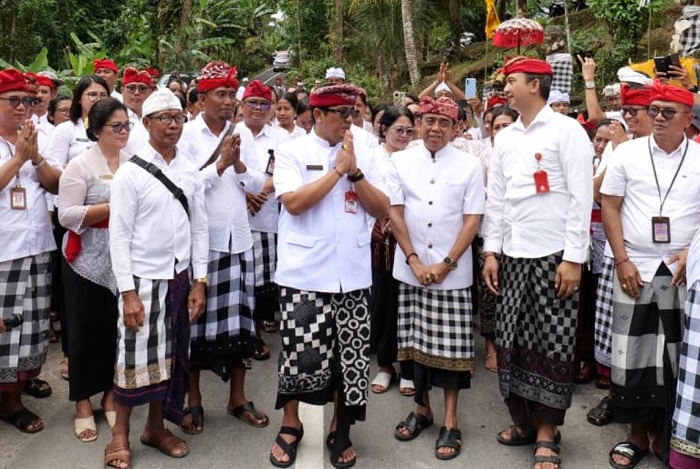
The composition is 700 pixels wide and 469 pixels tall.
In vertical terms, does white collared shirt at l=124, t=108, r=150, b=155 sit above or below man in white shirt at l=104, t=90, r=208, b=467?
above

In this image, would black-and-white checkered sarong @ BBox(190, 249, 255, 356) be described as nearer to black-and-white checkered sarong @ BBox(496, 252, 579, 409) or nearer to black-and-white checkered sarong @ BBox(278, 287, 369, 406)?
black-and-white checkered sarong @ BBox(278, 287, 369, 406)

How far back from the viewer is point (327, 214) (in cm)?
371

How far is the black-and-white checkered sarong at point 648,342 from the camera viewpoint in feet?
11.9

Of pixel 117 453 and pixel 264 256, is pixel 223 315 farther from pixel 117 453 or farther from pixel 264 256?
pixel 264 256

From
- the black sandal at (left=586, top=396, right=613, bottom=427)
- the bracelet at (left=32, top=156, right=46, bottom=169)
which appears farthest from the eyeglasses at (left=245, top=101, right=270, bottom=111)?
the black sandal at (left=586, top=396, right=613, bottom=427)

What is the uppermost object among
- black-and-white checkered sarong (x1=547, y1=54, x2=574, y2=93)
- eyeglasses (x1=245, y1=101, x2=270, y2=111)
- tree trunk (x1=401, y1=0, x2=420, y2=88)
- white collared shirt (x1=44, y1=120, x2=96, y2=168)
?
tree trunk (x1=401, y1=0, x2=420, y2=88)

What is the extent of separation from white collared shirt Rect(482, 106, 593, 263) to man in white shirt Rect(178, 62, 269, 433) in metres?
1.70

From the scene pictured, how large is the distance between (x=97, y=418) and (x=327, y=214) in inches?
83.7

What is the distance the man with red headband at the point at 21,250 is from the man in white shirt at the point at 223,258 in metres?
0.97

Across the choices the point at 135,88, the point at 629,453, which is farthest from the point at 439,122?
the point at 135,88

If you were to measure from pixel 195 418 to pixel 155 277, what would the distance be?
1089 mm

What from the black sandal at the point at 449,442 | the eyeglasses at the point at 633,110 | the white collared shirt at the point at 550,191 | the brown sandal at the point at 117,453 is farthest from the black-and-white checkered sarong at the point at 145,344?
the eyeglasses at the point at 633,110

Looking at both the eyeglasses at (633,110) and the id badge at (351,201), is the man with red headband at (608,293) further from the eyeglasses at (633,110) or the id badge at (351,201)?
the id badge at (351,201)

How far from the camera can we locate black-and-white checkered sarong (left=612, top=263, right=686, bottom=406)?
3.63 m
